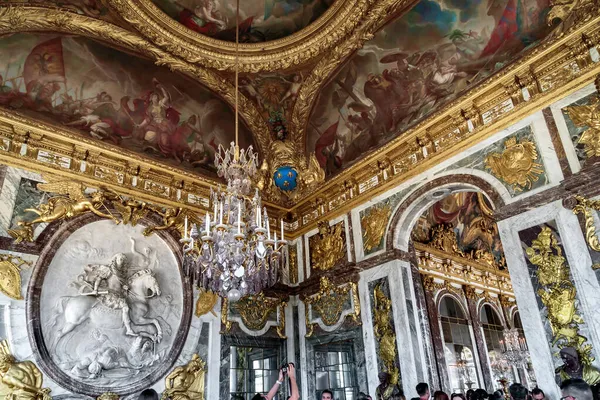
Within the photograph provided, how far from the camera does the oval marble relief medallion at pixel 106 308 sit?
275 inches

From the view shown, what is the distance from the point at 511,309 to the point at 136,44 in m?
12.9

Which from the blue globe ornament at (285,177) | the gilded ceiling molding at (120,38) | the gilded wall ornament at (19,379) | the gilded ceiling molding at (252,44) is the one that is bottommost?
the gilded wall ornament at (19,379)

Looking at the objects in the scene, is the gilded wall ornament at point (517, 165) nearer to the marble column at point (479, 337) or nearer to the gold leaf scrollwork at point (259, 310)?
the gold leaf scrollwork at point (259, 310)

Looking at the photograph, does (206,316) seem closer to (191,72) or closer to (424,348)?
(424,348)

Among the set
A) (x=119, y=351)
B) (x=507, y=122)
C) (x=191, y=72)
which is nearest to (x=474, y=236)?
(x=507, y=122)

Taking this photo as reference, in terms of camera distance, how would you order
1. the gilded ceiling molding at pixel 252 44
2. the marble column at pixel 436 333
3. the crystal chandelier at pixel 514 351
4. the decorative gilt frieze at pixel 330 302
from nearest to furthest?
the gilded ceiling molding at pixel 252 44 < the decorative gilt frieze at pixel 330 302 < the marble column at pixel 436 333 < the crystal chandelier at pixel 514 351

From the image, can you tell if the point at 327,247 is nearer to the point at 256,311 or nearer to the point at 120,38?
the point at 256,311

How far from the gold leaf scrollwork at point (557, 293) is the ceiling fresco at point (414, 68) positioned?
10.7 ft

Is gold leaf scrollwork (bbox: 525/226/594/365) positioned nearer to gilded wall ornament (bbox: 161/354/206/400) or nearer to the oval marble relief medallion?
gilded wall ornament (bbox: 161/354/206/400)

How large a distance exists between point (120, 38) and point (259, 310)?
6.40 metres

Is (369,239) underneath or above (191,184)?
underneath

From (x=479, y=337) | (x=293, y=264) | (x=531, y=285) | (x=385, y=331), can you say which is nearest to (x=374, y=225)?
(x=385, y=331)

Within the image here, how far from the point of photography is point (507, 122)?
7027 mm

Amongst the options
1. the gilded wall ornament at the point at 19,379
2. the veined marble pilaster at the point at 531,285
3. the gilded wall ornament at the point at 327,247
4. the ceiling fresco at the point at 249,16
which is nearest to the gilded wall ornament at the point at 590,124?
the veined marble pilaster at the point at 531,285
